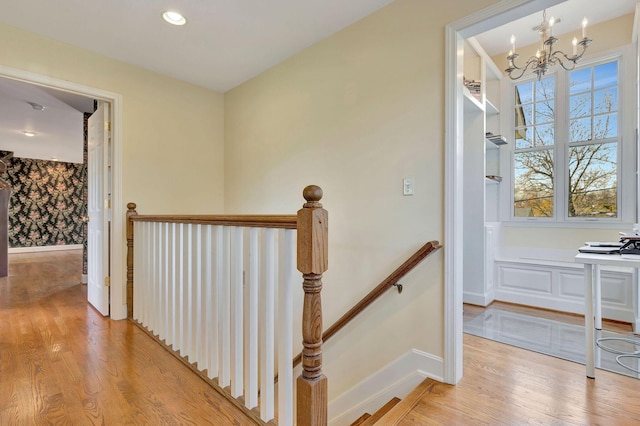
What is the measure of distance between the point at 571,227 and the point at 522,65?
2042mm

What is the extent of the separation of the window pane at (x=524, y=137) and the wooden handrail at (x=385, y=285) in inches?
113

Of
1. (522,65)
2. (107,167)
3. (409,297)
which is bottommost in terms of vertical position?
(409,297)

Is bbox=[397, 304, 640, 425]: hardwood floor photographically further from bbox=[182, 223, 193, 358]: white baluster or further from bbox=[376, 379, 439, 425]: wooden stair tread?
bbox=[182, 223, 193, 358]: white baluster

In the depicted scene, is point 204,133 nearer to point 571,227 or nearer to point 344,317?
point 344,317

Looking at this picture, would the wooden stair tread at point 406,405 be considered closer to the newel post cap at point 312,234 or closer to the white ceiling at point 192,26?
the newel post cap at point 312,234

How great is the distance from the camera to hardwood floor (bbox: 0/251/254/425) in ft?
4.92

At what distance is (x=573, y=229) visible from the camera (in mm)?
3500

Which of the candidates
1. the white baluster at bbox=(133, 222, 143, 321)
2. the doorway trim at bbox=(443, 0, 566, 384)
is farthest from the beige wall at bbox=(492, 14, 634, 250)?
the white baluster at bbox=(133, 222, 143, 321)

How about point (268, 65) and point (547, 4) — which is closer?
point (547, 4)

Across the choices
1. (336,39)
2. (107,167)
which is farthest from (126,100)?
(336,39)

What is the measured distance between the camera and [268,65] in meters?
3.11

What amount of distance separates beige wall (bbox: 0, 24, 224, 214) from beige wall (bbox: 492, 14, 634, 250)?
3.69 metres

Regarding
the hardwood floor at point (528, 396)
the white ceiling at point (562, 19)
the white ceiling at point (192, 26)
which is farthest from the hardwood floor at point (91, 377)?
the white ceiling at point (562, 19)

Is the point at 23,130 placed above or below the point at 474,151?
above
